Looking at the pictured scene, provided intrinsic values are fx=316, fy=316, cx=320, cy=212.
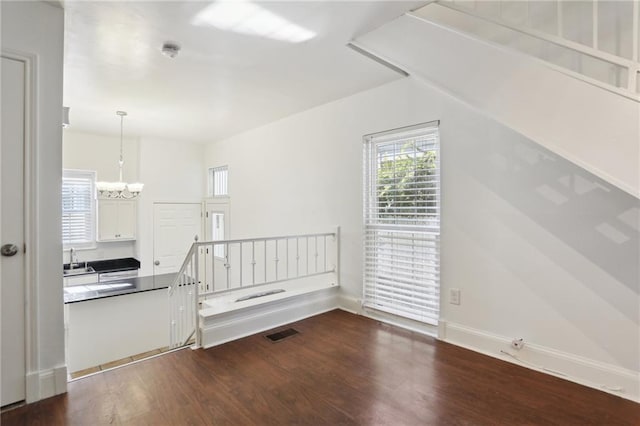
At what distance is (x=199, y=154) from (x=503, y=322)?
6.03m

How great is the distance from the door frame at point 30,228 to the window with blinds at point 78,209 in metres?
4.00

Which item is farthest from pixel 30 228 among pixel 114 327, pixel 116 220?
pixel 116 220

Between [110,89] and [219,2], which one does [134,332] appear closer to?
[110,89]

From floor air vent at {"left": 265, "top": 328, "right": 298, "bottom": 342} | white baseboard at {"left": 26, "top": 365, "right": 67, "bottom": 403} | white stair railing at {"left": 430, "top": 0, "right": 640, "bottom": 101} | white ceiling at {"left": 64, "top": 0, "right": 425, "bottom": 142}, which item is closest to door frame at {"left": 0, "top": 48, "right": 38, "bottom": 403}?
white baseboard at {"left": 26, "top": 365, "right": 67, "bottom": 403}

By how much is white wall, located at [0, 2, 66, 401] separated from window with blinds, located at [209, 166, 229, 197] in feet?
12.7

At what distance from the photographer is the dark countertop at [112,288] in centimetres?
398

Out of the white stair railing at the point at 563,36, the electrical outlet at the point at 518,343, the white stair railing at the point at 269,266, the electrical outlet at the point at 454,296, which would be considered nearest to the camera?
the white stair railing at the point at 563,36

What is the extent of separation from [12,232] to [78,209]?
4.12 m

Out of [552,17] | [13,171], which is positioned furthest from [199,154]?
[552,17]

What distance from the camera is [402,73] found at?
3.13 meters

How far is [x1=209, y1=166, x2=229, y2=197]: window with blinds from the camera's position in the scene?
6.13 m

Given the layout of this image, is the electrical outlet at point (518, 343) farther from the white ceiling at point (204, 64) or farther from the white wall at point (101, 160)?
the white wall at point (101, 160)

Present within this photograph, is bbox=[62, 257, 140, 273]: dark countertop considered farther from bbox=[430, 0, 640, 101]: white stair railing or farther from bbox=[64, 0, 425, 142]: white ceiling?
bbox=[430, 0, 640, 101]: white stair railing

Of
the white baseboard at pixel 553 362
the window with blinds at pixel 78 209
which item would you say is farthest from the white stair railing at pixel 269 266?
the window with blinds at pixel 78 209
